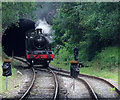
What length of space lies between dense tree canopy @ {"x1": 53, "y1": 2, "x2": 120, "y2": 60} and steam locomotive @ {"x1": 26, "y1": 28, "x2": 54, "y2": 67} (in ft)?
10.5

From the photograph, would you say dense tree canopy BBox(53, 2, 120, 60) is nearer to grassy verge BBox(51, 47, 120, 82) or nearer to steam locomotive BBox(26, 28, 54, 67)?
grassy verge BBox(51, 47, 120, 82)

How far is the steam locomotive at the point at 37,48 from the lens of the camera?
18.3 metres

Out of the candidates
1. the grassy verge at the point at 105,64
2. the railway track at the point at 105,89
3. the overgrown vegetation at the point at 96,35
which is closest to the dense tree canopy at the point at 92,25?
the overgrown vegetation at the point at 96,35

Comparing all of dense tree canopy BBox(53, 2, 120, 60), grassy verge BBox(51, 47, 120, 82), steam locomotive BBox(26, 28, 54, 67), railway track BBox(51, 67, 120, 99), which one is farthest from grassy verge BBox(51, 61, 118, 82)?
steam locomotive BBox(26, 28, 54, 67)

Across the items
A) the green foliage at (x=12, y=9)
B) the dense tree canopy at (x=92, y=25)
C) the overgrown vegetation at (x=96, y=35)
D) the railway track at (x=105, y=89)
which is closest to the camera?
the railway track at (x=105, y=89)

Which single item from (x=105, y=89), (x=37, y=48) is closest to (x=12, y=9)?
(x=37, y=48)

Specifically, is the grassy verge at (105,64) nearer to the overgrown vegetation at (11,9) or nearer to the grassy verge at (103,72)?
the grassy verge at (103,72)

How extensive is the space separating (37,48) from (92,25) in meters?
4.99

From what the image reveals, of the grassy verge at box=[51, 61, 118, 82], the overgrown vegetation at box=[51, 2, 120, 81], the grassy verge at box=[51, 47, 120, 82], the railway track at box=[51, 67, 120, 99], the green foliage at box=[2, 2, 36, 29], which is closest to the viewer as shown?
the railway track at box=[51, 67, 120, 99]

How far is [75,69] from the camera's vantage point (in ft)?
35.7

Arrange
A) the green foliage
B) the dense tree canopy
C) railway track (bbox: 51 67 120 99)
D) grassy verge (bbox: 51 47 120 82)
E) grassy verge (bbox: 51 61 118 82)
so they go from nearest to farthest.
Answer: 1. railway track (bbox: 51 67 120 99)
2. grassy verge (bbox: 51 61 118 82)
3. grassy verge (bbox: 51 47 120 82)
4. the dense tree canopy
5. the green foliage

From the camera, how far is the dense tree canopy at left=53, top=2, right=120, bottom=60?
52.8 ft

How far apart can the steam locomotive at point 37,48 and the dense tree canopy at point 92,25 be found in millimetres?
3211

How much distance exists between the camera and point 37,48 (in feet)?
60.8
